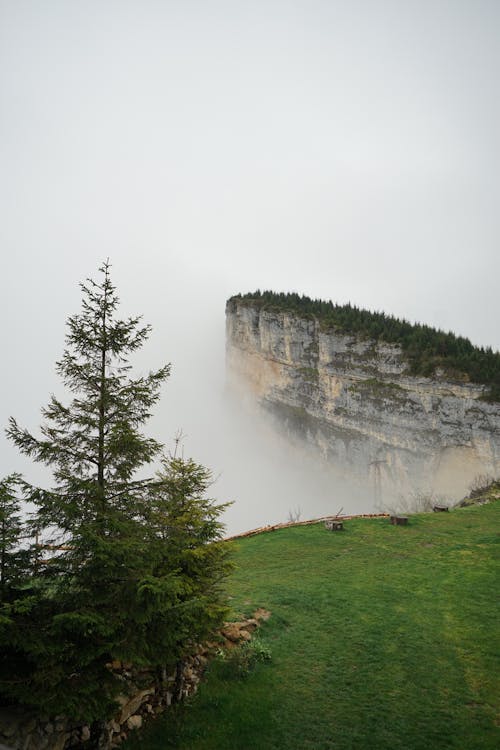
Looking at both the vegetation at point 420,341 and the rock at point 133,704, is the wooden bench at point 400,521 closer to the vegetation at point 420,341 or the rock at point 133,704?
the rock at point 133,704

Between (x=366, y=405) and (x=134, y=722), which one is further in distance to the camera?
(x=366, y=405)

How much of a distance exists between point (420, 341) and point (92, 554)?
4943cm

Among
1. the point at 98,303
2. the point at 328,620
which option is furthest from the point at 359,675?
the point at 98,303

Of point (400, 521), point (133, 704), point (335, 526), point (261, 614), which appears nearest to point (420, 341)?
point (400, 521)

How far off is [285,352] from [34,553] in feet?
206

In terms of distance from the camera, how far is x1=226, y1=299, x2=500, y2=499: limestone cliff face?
46375 millimetres

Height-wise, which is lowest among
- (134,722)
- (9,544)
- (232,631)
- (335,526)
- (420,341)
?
(134,722)

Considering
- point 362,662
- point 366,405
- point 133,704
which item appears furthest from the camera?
point 366,405

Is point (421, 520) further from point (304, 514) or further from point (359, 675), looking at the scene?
point (304, 514)

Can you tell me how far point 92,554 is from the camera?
6.53 m

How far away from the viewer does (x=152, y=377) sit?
7.73m

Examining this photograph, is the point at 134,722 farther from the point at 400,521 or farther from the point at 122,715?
the point at 400,521

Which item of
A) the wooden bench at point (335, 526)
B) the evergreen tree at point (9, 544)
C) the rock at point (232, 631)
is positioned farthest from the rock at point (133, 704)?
the wooden bench at point (335, 526)

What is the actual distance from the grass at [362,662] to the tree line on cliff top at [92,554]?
183 cm
